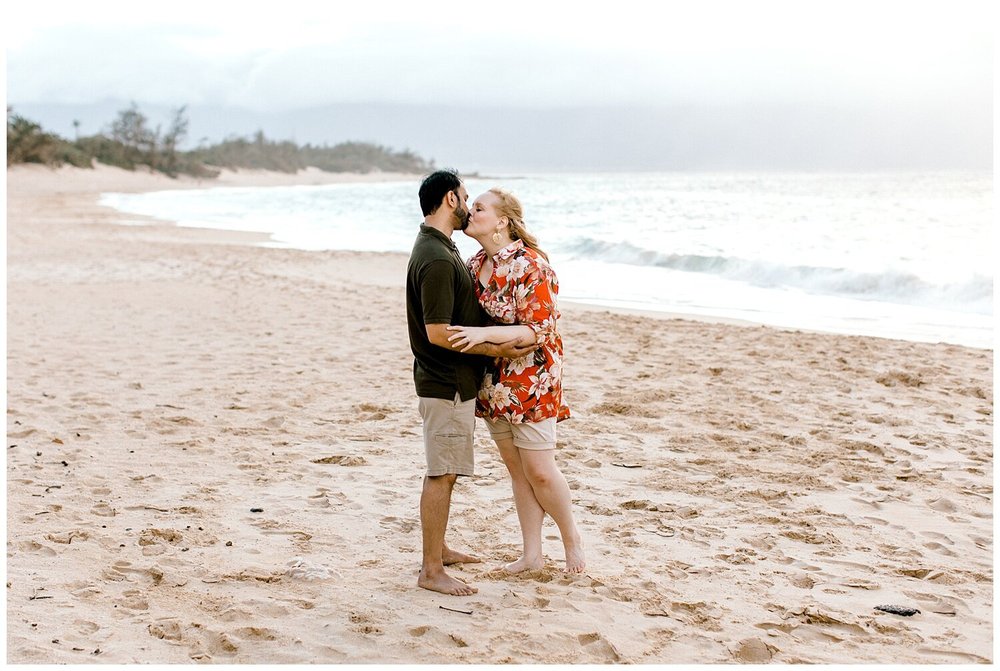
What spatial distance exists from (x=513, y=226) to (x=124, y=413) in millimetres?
3923

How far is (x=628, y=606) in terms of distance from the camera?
361 cm

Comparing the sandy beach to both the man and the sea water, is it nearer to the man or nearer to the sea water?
the man

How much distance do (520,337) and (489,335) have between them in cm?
13

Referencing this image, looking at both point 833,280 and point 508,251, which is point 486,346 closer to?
point 508,251

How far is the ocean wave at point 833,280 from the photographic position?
13.4 m

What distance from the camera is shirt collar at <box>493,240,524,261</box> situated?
3705mm

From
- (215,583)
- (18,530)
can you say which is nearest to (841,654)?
(215,583)

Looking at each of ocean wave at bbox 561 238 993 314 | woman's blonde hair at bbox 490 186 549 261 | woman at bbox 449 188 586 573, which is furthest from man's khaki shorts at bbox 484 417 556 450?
ocean wave at bbox 561 238 993 314

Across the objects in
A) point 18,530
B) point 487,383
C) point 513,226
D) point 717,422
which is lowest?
point 18,530

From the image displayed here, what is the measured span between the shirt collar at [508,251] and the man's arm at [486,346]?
1.19 feet

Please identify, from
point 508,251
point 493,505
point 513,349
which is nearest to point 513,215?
point 508,251

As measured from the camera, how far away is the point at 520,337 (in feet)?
11.7

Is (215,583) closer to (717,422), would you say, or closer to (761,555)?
(761,555)

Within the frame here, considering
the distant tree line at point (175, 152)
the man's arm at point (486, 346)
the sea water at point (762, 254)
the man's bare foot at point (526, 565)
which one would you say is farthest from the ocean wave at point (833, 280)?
the distant tree line at point (175, 152)
